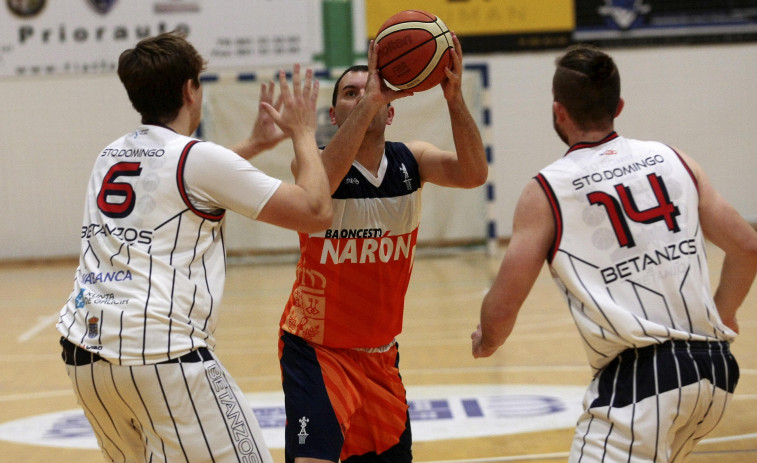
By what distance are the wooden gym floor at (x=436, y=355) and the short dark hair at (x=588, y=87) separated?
233 cm

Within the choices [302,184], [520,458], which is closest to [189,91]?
[302,184]

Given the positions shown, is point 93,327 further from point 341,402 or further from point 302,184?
point 341,402

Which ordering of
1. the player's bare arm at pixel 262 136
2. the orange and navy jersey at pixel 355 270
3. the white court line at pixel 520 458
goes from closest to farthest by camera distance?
the orange and navy jersey at pixel 355 270
the player's bare arm at pixel 262 136
the white court line at pixel 520 458

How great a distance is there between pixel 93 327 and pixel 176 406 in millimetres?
352

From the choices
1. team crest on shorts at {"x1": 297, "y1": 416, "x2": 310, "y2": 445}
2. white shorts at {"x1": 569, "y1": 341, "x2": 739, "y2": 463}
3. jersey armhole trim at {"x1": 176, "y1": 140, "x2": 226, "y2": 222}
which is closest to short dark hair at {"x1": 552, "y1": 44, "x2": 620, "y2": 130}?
white shorts at {"x1": 569, "y1": 341, "x2": 739, "y2": 463}

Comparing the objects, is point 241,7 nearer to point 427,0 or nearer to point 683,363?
point 427,0

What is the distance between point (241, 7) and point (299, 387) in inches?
433

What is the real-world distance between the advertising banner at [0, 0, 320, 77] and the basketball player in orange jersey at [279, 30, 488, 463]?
10.2m

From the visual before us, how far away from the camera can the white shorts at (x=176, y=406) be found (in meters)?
2.55

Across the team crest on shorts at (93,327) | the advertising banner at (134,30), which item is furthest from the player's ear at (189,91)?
the advertising banner at (134,30)

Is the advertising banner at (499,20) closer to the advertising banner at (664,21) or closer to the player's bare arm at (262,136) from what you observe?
the advertising banner at (664,21)

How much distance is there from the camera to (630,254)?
2.52 m

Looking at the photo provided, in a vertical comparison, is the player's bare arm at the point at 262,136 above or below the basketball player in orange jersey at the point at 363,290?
above

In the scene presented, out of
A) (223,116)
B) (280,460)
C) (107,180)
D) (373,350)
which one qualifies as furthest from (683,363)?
(223,116)
